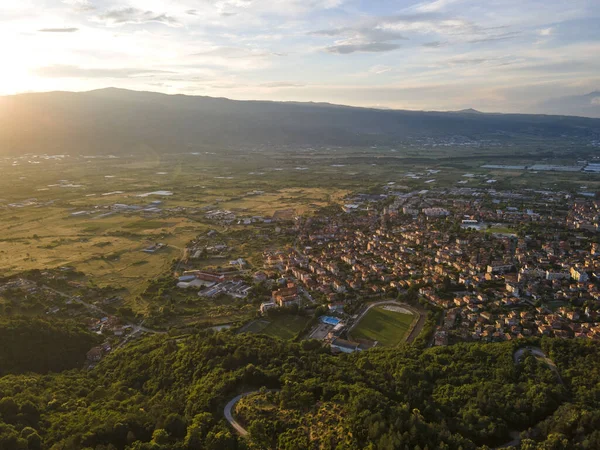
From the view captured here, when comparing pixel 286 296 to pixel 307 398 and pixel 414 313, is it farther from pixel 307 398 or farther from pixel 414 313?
pixel 307 398

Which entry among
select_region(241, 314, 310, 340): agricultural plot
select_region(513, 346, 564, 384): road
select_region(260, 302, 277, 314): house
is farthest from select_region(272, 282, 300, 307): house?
select_region(513, 346, 564, 384): road

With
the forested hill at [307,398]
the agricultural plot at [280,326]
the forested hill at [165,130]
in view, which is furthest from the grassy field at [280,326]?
the forested hill at [165,130]

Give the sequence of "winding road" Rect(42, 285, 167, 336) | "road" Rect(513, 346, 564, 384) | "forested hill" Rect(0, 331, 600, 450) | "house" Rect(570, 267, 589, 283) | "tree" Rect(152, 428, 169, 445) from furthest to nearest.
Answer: "house" Rect(570, 267, 589, 283)
"winding road" Rect(42, 285, 167, 336)
"road" Rect(513, 346, 564, 384)
"forested hill" Rect(0, 331, 600, 450)
"tree" Rect(152, 428, 169, 445)

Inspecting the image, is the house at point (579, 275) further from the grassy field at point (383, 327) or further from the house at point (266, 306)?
the house at point (266, 306)

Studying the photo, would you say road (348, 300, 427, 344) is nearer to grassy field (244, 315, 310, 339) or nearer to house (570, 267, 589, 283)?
grassy field (244, 315, 310, 339)

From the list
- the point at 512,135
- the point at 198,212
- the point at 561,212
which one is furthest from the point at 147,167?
the point at 512,135

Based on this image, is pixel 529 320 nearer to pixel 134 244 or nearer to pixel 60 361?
pixel 60 361
